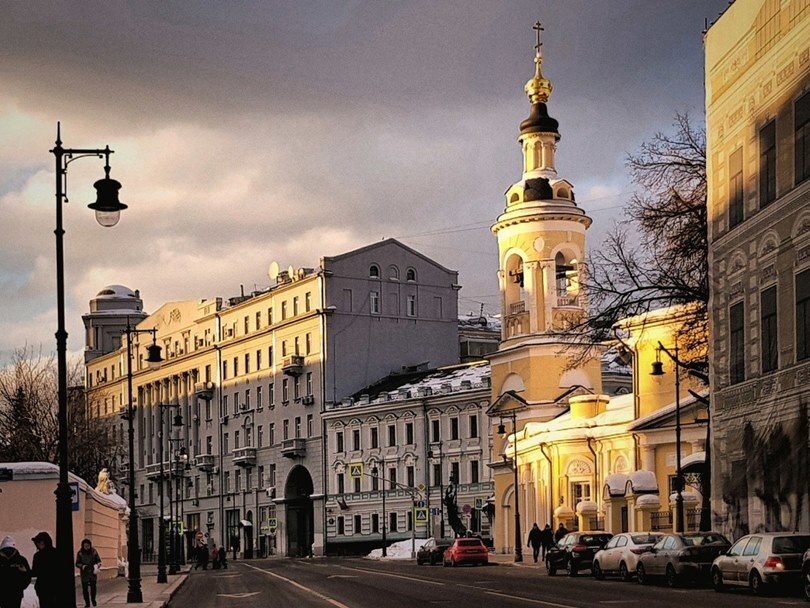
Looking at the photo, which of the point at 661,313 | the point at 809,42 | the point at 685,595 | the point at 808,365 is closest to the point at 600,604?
the point at 685,595

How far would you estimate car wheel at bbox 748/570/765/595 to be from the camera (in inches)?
1259

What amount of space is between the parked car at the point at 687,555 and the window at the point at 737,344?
6203 millimetres

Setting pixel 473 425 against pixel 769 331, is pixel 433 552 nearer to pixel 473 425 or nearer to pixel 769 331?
pixel 473 425

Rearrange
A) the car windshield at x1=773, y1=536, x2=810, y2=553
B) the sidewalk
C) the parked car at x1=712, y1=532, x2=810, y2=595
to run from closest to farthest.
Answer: the parked car at x1=712, y1=532, x2=810, y2=595 → the car windshield at x1=773, y1=536, x2=810, y2=553 → the sidewalk

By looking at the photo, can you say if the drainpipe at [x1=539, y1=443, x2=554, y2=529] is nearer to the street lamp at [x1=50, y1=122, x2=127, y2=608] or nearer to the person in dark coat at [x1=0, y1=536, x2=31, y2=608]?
the street lamp at [x1=50, y1=122, x2=127, y2=608]

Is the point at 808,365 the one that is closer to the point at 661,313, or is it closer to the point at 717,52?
the point at 717,52

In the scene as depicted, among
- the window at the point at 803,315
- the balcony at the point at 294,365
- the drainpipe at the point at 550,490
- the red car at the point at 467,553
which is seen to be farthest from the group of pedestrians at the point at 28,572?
the balcony at the point at 294,365

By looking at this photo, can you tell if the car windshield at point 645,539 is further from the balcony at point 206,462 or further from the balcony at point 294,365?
the balcony at point 206,462

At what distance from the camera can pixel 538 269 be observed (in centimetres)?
8919

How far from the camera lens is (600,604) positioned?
2936cm

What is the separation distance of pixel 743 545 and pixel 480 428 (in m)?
68.0

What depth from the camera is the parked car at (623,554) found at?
139 ft

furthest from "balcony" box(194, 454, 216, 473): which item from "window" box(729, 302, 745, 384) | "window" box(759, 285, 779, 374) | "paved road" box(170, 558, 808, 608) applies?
"window" box(759, 285, 779, 374)

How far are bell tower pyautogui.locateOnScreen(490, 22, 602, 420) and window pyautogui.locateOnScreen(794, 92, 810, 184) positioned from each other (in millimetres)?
48500
